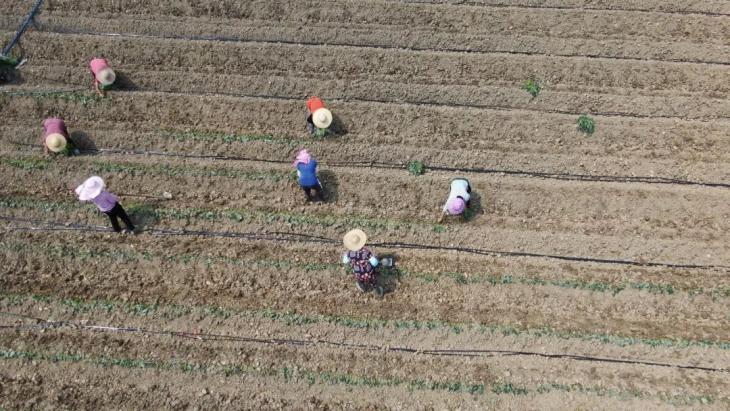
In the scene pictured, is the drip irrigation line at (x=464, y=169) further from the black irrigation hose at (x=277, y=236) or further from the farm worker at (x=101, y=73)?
the black irrigation hose at (x=277, y=236)

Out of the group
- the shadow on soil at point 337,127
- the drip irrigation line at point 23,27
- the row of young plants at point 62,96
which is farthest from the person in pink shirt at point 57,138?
the shadow on soil at point 337,127

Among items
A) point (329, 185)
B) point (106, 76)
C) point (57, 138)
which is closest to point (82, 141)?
point (57, 138)

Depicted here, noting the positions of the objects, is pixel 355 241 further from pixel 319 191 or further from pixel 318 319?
pixel 319 191

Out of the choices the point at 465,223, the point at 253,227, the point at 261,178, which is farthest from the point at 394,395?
the point at 261,178

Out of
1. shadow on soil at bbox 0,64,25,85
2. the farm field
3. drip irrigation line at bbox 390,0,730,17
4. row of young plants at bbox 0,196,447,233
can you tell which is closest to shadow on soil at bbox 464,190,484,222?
the farm field

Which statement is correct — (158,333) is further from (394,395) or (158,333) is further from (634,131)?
(634,131)

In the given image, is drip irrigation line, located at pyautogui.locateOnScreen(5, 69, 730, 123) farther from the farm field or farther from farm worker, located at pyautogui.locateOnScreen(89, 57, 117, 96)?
farm worker, located at pyautogui.locateOnScreen(89, 57, 117, 96)

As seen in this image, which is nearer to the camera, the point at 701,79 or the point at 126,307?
the point at 126,307
